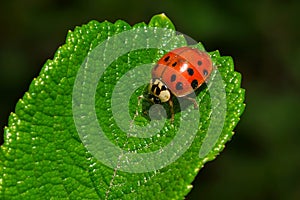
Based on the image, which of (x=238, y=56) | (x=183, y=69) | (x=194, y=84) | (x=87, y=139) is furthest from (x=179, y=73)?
(x=238, y=56)

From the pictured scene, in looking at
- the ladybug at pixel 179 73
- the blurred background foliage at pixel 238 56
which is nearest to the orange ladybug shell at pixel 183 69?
the ladybug at pixel 179 73

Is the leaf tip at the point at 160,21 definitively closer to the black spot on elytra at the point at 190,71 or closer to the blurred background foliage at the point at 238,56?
the black spot on elytra at the point at 190,71

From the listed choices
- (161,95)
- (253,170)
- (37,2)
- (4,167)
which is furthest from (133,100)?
(37,2)

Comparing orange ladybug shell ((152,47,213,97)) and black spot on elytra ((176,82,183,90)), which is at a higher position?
orange ladybug shell ((152,47,213,97))

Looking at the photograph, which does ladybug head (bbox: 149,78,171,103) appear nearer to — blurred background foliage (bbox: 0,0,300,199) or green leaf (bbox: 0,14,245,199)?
green leaf (bbox: 0,14,245,199)

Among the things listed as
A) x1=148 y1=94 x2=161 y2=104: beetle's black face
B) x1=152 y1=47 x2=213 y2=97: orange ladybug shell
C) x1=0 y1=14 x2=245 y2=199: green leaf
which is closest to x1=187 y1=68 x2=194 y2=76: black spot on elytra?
x1=152 y1=47 x2=213 y2=97: orange ladybug shell

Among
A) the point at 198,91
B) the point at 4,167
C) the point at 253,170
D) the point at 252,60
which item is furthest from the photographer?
the point at 252,60

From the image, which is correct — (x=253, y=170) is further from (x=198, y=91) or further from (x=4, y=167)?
(x=4, y=167)
